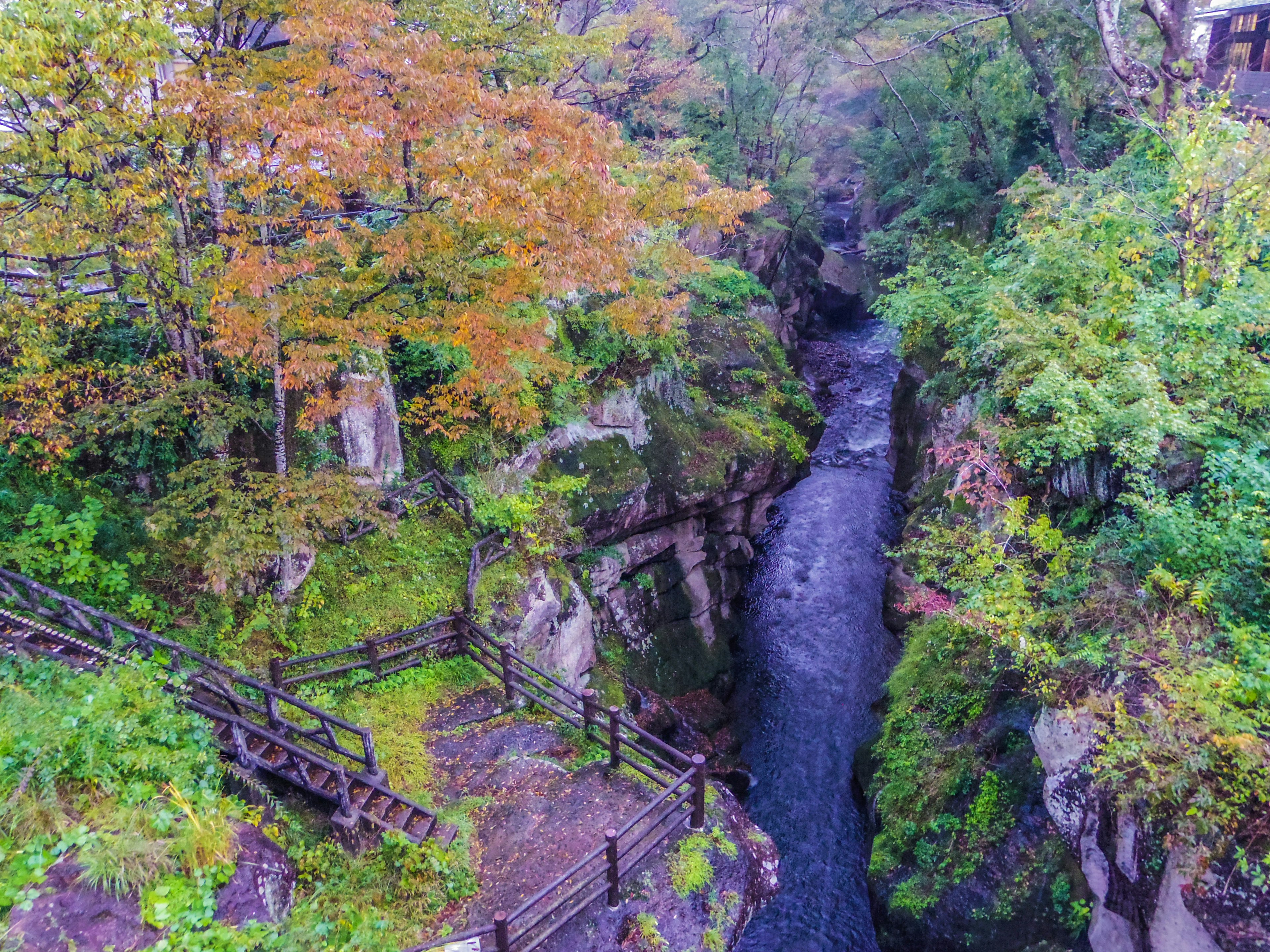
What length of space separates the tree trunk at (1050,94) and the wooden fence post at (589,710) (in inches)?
774

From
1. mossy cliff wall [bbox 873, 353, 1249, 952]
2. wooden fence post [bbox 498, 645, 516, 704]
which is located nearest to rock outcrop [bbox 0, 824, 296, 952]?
wooden fence post [bbox 498, 645, 516, 704]

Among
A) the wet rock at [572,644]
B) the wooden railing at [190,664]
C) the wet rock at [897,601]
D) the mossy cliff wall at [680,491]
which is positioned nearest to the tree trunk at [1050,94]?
the mossy cliff wall at [680,491]

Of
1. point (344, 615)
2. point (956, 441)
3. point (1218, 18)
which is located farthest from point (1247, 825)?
point (1218, 18)

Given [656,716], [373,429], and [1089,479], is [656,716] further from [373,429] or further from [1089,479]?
[1089,479]

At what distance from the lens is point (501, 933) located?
660cm

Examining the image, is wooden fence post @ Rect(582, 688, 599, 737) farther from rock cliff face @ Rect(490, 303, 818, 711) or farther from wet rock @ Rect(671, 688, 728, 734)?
wet rock @ Rect(671, 688, 728, 734)

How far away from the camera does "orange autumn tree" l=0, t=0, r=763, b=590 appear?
785 centimetres

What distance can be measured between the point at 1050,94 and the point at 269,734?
2408cm

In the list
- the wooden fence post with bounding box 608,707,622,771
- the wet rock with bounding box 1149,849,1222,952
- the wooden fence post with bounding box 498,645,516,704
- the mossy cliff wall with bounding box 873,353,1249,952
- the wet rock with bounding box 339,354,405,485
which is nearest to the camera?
the wet rock with bounding box 1149,849,1222,952

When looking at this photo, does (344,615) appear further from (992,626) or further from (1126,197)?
(1126,197)

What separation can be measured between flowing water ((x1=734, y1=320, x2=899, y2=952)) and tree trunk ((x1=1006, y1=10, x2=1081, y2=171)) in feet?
36.0

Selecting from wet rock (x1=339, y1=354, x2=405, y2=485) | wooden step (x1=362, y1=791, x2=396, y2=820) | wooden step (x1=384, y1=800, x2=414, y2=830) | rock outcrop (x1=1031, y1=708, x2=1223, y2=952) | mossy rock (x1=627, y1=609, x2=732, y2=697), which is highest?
wet rock (x1=339, y1=354, x2=405, y2=485)

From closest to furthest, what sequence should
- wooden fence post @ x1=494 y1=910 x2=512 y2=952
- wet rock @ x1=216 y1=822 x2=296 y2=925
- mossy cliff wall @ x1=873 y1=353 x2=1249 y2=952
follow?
1. wet rock @ x1=216 y1=822 x2=296 y2=925
2. wooden fence post @ x1=494 y1=910 x2=512 y2=952
3. mossy cliff wall @ x1=873 y1=353 x2=1249 y2=952

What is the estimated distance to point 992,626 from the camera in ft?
32.4
